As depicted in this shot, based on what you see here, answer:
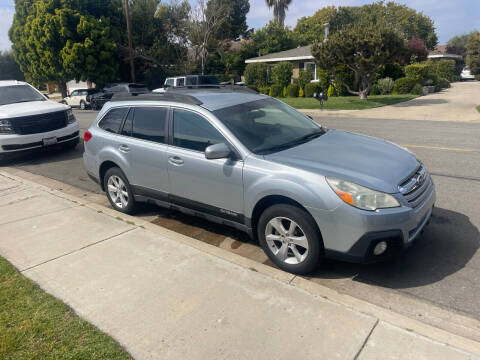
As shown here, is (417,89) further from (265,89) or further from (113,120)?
(113,120)

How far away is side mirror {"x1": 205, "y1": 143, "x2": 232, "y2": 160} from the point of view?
3.95 m

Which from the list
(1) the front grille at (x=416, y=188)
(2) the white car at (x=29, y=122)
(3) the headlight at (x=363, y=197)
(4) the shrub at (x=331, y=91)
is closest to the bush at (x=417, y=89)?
(4) the shrub at (x=331, y=91)

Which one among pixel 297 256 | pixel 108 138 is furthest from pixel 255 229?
pixel 108 138

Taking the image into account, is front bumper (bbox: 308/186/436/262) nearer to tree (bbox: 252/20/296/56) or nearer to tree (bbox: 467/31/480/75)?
tree (bbox: 252/20/296/56)

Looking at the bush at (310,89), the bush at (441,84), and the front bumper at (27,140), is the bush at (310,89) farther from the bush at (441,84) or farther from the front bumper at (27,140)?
the front bumper at (27,140)

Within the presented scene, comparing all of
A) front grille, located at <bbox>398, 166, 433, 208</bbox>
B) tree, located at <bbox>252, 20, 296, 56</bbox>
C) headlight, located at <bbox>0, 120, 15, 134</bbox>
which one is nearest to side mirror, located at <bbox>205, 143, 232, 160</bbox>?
front grille, located at <bbox>398, 166, 433, 208</bbox>

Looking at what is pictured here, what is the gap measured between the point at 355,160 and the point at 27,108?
8.54 m

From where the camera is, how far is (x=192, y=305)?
3.29 m

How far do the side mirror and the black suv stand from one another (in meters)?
21.2

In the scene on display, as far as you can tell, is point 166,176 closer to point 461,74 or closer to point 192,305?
point 192,305

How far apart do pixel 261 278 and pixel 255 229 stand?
0.61 meters

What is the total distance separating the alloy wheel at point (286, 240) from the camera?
3.70 metres

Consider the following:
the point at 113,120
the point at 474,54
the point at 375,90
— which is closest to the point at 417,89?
the point at 375,90

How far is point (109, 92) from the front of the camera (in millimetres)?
25547
